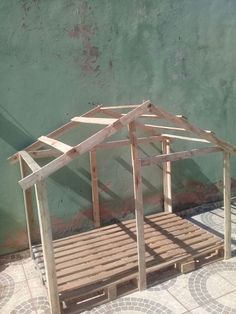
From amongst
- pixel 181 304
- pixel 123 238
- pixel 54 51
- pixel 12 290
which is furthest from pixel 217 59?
pixel 12 290

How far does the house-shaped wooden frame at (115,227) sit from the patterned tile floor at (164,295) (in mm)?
237

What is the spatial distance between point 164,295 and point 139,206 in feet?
4.95

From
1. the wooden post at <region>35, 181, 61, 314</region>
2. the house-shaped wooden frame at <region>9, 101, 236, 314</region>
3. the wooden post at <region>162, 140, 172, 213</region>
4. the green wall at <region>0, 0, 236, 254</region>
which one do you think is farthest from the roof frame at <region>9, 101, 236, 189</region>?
the wooden post at <region>162, 140, 172, 213</region>

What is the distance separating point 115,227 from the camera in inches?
271

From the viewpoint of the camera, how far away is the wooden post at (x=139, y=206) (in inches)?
193

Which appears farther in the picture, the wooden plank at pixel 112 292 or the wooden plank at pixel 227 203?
the wooden plank at pixel 227 203

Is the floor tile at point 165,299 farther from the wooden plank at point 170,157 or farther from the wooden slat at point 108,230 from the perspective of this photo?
the wooden plank at point 170,157

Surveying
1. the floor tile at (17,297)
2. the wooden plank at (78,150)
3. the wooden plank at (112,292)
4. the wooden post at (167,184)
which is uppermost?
the wooden plank at (78,150)

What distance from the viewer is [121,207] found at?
730 centimetres

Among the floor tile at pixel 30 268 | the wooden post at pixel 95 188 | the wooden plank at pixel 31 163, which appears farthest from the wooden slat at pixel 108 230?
the wooden plank at pixel 31 163

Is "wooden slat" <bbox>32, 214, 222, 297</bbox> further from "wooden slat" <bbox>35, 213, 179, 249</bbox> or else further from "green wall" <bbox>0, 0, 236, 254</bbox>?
"green wall" <bbox>0, 0, 236, 254</bbox>

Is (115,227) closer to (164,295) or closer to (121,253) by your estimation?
(121,253)

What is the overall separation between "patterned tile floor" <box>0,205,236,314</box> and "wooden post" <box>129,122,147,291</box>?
306 millimetres

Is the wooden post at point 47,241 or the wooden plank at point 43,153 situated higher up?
the wooden plank at point 43,153
